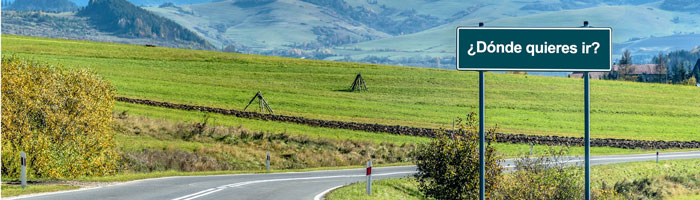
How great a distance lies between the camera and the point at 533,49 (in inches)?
527

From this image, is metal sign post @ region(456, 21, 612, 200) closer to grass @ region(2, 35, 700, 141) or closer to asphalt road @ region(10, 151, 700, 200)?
asphalt road @ region(10, 151, 700, 200)

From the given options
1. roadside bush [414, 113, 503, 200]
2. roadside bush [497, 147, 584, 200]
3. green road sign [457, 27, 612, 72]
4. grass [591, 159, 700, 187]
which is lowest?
grass [591, 159, 700, 187]

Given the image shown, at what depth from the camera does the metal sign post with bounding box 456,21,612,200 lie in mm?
13344

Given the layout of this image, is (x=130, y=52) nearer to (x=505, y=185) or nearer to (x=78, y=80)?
(x=78, y=80)

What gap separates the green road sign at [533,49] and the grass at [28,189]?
13.5 meters

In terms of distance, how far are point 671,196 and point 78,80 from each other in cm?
3662

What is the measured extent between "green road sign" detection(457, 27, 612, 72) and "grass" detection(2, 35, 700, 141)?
5193cm

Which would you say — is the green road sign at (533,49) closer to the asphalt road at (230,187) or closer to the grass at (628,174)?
the asphalt road at (230,187)

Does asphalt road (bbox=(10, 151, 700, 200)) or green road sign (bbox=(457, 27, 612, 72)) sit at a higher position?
green road sign (bbox=(457, 27, 612, 72))

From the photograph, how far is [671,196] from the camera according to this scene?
4778cm

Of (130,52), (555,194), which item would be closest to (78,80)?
(555,194)

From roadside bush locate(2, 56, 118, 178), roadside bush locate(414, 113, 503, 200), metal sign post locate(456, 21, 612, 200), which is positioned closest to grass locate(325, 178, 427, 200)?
roadside bush locate(414, 113, 503, 200)

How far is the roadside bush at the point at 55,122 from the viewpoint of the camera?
28.9m

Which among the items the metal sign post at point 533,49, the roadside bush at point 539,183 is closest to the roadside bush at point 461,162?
the roadside bush at point 539,183
